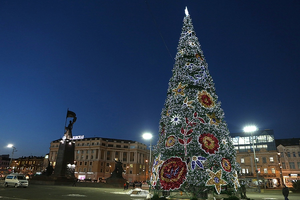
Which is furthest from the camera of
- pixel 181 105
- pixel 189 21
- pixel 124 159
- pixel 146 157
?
pixel 146 157

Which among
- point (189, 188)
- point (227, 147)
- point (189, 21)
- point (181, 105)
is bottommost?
point (189, 188)

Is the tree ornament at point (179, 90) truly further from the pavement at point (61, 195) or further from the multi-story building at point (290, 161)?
the multi-story building at point (290, 161)

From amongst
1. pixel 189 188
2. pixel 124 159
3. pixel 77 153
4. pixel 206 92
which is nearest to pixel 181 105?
pixel 206 92

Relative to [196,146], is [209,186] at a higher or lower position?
lower

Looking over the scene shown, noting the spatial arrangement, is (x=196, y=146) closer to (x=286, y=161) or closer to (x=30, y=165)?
(x=286, y=161)

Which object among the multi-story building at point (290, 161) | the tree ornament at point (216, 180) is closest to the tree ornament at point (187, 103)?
the tree ornament at point (216, 180)

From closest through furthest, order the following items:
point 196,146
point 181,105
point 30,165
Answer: point 196,146 → point 181,105 → point 30,165

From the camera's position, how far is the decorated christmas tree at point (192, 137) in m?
13.8

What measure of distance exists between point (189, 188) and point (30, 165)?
14914 cm

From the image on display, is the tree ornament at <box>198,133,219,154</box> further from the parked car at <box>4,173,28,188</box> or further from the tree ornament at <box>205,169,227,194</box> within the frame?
the parked car at <box>4,173,28,188</box>

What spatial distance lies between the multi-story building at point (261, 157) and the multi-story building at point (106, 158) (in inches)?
1958

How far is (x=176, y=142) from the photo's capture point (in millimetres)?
15180

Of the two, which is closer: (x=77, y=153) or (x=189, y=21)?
(x=189, y=21)

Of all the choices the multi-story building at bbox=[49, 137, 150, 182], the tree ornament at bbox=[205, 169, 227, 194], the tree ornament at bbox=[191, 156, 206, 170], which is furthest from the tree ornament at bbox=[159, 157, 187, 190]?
the multi-story building at bbox=[49, 137, 150, 182]
